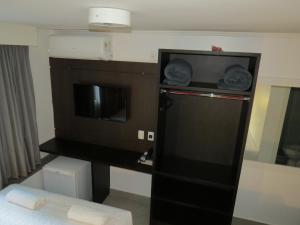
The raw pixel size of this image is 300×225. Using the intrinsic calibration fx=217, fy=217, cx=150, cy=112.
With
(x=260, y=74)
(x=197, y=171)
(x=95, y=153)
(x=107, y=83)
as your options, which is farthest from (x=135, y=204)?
(x=260, y=74)

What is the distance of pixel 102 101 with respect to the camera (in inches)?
108

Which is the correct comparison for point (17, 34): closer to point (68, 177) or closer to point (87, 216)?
point (68, 177)

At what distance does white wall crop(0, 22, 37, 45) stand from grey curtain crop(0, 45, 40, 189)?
3.1 inches

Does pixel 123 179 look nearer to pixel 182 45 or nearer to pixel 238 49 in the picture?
pixel 182 45

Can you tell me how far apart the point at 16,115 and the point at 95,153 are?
985 millimetres

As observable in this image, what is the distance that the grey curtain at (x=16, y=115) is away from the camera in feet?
7.30

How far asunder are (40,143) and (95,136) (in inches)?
28.4

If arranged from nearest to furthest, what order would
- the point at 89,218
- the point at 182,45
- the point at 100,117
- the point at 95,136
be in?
the point at 89,218, the point at 182,45, the point at 100,117, the point at 95,136

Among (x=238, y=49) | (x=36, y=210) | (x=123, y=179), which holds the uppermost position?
(x=238, y=49)

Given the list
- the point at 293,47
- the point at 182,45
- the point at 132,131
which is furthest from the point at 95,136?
the point at 293,47

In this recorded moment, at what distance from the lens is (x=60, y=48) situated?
263 cm

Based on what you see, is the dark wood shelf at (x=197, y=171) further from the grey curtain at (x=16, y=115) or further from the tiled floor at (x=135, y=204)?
the grey curtain at (x=16, y=115)

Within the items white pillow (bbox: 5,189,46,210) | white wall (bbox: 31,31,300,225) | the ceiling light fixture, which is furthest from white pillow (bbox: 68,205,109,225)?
the ceiling light fixture

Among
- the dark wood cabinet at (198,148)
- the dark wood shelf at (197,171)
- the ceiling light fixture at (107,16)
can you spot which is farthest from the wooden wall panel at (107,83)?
the ceiling light fixture at (107,16)
